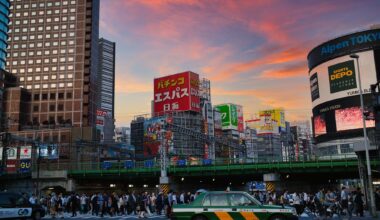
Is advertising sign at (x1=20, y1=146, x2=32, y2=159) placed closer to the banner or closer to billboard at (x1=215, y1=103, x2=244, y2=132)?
the banner

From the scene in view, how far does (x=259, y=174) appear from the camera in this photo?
200ft

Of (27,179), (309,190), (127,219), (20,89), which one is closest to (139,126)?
(20,89)

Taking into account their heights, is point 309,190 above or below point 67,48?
below

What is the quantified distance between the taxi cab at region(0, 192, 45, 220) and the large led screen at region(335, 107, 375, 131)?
68.4 m

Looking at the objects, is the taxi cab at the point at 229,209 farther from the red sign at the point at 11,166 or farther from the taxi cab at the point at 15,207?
the red sign at the point at 11,166

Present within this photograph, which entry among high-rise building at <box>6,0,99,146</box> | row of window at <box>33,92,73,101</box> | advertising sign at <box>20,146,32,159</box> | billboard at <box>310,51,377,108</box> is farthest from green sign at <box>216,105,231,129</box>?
advertising sign at <box>20,146,32,159</box>

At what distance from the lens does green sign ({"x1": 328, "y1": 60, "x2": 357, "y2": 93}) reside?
7888 cm

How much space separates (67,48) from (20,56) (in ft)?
61.4

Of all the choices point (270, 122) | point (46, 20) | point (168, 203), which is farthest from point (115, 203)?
point (270, 122)

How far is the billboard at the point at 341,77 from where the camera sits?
78.3m

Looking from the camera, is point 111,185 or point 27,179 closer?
point 27,179

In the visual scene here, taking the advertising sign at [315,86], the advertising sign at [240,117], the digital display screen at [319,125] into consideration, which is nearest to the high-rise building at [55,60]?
the advertising sign at [240,117]

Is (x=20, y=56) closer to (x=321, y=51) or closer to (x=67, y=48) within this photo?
(x=67, y=48)

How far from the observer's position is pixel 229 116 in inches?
6211
